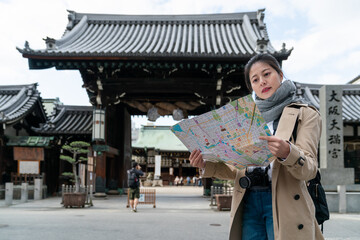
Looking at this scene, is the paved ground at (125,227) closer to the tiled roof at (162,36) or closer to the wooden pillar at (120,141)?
the tiled roof at (162,36)

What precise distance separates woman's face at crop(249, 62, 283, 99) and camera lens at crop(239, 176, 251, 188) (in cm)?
57

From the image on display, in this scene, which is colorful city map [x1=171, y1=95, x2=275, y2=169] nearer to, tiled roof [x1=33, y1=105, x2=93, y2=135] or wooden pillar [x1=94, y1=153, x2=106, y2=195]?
wooden pillar [x1=94, y1=153, x2=106, y2=195]

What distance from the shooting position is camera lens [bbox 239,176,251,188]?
2.26m

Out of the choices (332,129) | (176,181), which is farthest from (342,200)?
(176,181)

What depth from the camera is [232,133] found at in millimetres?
1995

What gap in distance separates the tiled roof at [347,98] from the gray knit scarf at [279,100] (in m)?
14.3

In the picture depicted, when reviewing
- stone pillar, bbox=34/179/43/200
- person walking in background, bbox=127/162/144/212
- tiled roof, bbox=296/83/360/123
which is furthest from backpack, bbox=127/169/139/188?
tiled roof, bbox=296/83/360/123

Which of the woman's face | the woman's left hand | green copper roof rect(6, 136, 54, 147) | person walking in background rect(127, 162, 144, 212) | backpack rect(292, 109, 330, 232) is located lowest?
person walking in background rect(127, 162, 144, 212)

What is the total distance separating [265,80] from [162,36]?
14689 mm

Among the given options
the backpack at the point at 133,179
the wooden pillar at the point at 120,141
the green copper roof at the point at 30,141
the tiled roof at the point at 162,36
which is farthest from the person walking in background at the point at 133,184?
the green copper roof at the point at 30,141

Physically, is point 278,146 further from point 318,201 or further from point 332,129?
point 332,129

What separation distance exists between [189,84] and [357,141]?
860 centimetres

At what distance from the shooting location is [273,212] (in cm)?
204

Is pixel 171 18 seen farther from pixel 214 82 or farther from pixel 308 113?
pixel 308 113
